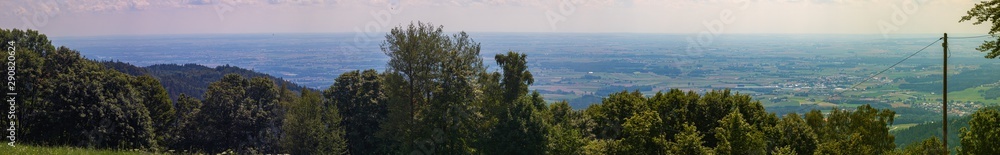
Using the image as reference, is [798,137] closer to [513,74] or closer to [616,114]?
[616,114]

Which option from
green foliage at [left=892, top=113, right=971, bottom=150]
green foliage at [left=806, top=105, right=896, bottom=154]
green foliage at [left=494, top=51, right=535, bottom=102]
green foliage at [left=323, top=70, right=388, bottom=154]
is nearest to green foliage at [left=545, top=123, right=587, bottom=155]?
green foliage at [left=494, top=51, right=535, bottom=102]

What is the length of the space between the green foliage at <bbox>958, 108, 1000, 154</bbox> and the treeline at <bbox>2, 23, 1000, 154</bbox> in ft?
0.15

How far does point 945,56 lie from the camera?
16109 mm

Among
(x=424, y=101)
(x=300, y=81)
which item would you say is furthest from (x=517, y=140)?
(x=300, y=81)

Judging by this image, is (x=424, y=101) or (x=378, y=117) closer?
(x=424, y=101)

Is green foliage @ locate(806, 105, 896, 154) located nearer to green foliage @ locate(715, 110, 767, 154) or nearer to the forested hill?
green foliage @ locate(715, 110, 767, 154)

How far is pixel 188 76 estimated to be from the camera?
376 feet

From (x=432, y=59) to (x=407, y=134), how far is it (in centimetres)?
309

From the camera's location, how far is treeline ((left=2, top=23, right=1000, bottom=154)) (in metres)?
21.1

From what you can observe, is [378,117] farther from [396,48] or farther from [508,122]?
[508,122]

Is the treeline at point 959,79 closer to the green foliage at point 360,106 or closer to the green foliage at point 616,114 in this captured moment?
the green foliage at point 616,114

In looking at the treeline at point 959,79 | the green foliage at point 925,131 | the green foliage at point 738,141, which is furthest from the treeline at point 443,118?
the treeline at point 959,79

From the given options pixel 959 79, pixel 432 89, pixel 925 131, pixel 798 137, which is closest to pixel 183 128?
pixel 432 89

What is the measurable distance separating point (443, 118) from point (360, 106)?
9732 millimetres
